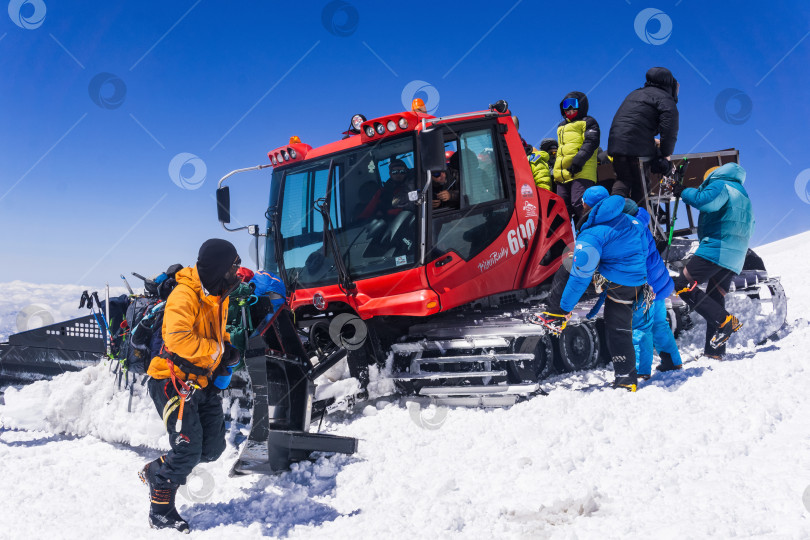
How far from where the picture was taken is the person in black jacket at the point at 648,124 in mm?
6359

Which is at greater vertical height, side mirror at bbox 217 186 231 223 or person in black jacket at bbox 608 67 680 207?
person in black jacket at bbox 608 67 680 207

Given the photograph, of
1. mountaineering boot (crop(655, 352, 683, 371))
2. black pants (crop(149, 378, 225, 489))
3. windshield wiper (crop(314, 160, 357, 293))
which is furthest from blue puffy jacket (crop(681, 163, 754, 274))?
black pants (crop(149, 378, 225, 489))

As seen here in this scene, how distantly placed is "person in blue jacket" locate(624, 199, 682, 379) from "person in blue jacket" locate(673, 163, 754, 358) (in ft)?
2.46

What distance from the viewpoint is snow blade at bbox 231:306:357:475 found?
156 inches

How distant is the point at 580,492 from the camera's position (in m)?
3.20

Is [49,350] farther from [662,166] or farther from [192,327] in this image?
[662,166]

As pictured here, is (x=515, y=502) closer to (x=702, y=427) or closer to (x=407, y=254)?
(x=702, y=427)

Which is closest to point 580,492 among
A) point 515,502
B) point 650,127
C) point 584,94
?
point 515,502

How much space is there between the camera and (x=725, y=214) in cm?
629

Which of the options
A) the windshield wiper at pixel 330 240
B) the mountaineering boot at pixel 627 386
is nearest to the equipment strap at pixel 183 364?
the windshield wiper at pixel 330 240

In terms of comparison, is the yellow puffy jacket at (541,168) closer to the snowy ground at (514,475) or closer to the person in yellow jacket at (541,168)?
the person in yellow jacket at (541,168)

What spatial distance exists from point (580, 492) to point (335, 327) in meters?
2.71

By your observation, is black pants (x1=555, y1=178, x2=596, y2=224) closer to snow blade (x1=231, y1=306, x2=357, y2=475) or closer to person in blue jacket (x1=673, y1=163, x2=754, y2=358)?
person in blue jacket (x1=673, y1=163, x2=754, y2=358)

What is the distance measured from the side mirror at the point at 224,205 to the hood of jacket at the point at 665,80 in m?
4.73
